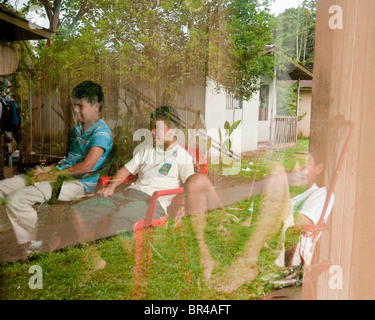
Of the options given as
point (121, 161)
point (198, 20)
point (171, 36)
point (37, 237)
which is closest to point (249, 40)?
point (198, 20)

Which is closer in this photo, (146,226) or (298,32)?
(298,32)

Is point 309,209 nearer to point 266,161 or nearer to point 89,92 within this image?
point 266,161

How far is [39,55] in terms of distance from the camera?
237 centimetres

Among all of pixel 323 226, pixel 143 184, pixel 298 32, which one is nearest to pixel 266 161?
pixel 323 226

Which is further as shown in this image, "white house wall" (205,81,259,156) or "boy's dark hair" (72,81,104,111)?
"boy's dark hair" (72,81,104,111)

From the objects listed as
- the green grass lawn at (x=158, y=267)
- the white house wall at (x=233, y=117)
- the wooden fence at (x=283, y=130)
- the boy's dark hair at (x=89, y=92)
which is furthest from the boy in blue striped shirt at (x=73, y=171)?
the wooden fence at (x=283, y=130)

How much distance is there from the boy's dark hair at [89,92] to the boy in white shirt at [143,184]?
1.53ft

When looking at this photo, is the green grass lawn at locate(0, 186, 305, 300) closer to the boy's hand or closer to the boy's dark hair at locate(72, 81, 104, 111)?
the boy's hand

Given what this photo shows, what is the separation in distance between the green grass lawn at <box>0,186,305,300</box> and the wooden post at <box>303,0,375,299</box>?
506mm

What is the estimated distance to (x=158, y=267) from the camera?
2479 mm

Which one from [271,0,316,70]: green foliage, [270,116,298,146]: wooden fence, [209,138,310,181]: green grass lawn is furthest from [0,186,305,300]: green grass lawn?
[271,0,316,70]: green foliage

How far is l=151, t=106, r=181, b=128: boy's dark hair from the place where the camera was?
243 cm

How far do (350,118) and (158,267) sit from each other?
1572mm

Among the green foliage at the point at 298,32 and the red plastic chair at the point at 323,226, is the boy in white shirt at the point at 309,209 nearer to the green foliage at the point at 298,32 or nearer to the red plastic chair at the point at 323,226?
the red plastic chair at the point at 323,226
